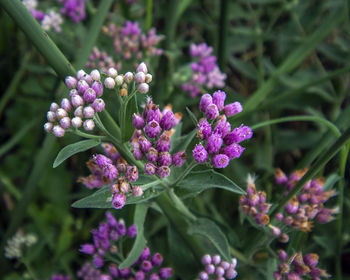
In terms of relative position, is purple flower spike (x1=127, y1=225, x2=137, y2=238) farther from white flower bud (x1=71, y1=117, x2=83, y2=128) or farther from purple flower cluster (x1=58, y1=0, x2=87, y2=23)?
purple flower cluster (x1=58, y1=0, x2=87, y2=23)

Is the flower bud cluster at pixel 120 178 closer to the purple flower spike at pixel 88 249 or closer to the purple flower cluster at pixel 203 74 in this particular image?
the purple flower spike at pixel 88 249

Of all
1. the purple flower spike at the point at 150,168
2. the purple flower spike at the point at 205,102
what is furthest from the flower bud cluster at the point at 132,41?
the purple flower spike at the point at 150,168

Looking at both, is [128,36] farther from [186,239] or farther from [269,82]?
[186,239]

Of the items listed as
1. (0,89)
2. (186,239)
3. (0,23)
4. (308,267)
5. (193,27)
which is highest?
(0,23)

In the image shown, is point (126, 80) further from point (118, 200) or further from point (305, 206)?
point (305, 206)

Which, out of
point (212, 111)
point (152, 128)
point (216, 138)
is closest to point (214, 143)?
point (216, 138)

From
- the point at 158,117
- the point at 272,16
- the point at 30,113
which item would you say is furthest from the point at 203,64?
the point at 30,113
